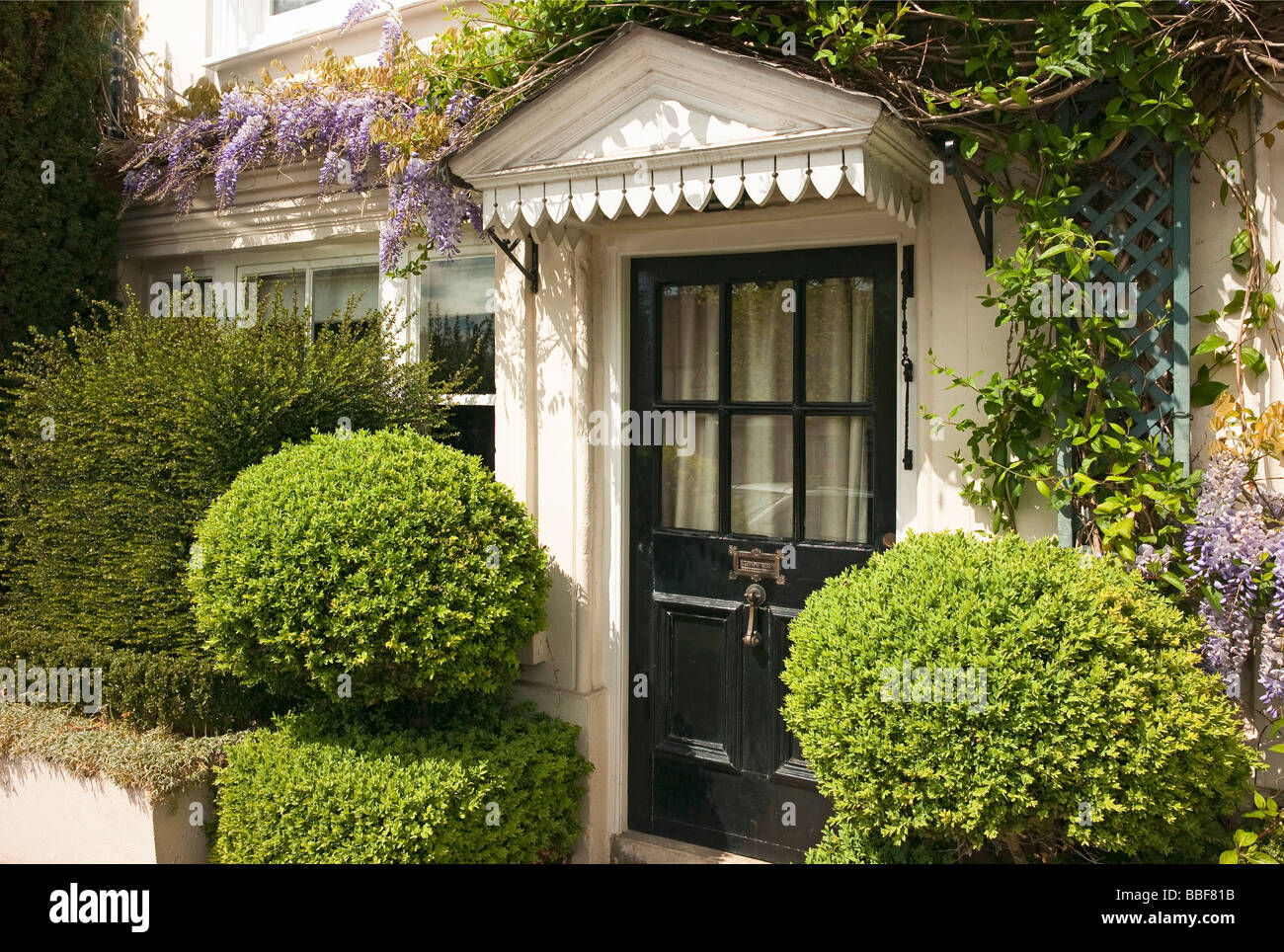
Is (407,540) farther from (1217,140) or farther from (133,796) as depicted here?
(1217,140)

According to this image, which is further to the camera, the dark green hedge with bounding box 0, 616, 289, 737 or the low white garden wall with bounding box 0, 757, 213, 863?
the dark green hedge with bounding box 0, 616, 289, 737

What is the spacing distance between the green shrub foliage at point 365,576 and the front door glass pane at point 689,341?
1044mm

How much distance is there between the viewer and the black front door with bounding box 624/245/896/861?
4.16 metres

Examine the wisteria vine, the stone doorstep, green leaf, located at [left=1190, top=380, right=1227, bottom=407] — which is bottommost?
the stone doorstep

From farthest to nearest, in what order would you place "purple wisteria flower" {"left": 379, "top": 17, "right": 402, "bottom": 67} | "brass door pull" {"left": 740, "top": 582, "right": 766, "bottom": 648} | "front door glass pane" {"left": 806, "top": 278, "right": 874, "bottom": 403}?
"purple wisteria flower" {"left": 379, "top": 17, "right": 402, "bottom": 67}
"brass door pull" {"left": 740, "top": 582, "right": 766, "bottom": 648}
"front door glass pane" {"left": 806, "top": 278, "right": 874, "bottom": 403}

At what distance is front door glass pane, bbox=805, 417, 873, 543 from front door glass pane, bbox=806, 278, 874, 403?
0.12m

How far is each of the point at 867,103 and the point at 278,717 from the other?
341 cm

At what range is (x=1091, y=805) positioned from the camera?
2924 mm

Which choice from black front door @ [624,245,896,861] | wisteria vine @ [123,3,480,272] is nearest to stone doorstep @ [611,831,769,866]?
black front door @ [624,245,896,861]

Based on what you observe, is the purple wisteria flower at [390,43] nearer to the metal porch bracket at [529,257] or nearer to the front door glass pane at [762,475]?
the metal porch bracket at [529,257]

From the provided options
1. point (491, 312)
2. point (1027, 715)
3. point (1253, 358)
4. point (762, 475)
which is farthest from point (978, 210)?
point (491, 312)

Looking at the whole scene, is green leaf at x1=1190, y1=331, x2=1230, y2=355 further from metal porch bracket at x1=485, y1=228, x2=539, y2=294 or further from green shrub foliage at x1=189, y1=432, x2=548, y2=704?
metal porch bracket at x1=485, y1=228, x2=539, y2=294

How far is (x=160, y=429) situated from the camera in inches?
178

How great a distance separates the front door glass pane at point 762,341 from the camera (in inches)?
170
